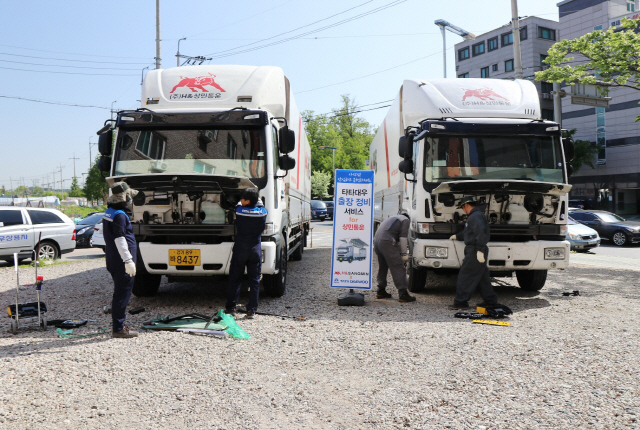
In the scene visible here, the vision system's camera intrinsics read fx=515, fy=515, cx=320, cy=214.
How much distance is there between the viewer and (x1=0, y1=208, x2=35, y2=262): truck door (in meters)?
13.5

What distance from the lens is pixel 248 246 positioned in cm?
701

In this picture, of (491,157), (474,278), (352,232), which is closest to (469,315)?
(474,278)

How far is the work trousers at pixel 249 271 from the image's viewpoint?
702cm

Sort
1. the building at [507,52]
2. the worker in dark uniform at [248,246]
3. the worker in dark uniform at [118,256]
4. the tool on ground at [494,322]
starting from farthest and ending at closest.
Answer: the building at [507,52] → the worker in dark uniform at [248,246] → the tool on ground at [494,322] → the worker in dark uniform at [118,256]

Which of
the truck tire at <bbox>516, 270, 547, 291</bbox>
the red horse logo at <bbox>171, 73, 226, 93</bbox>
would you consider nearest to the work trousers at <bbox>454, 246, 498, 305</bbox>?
the truck tire at <bbox>516, 270, 547, 291</bbox>

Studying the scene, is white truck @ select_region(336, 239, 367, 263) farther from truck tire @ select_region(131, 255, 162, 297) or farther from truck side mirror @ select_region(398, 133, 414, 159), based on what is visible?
truck tire @ select_region(131, 255, 162, 297)

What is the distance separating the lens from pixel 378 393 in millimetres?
4246

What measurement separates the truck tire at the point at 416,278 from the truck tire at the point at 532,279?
1.86m

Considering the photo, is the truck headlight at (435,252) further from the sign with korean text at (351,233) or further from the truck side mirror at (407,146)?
the truck side mirror at (407,146)

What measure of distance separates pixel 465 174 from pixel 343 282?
2.61m

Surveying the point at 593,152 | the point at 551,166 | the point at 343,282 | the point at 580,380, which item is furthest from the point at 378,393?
the point at 593,152

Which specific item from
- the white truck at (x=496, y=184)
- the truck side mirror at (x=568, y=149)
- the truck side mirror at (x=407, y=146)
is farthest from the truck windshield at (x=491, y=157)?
the truck side mirror at (x=407, y=146)

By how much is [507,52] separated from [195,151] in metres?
54.0

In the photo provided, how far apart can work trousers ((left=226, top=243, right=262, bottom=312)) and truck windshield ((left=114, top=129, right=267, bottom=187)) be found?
3.53ft
